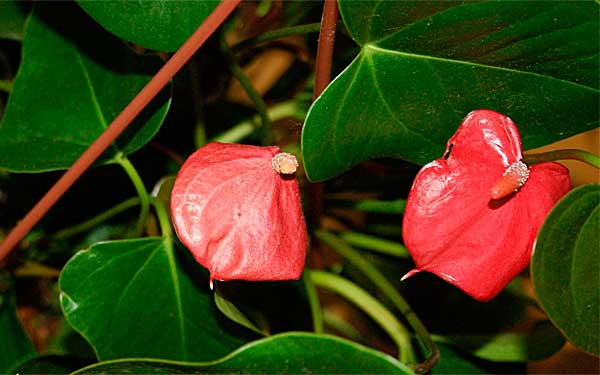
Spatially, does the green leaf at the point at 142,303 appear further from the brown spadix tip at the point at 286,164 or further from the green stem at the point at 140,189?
the brown spadix tip at the point at 286,164

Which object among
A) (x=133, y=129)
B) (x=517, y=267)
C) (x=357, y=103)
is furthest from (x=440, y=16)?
(x=133, y=129)

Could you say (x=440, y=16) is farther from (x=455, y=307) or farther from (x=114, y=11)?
(x=455, y=307)

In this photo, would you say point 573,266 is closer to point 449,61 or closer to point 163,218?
point 449,61

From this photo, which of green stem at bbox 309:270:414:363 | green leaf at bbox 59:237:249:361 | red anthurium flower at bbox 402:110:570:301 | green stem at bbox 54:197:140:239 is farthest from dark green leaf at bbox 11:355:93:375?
red anthurium flower at bbox 402:110:570:301

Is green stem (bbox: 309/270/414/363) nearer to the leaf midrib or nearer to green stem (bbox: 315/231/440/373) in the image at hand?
green stem (bbox: 315/231/440/373)

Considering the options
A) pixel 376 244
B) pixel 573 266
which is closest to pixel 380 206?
pixel 376 244

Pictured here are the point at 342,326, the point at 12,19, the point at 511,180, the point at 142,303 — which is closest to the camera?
the point at 511,180
